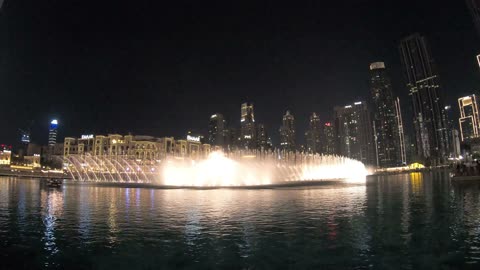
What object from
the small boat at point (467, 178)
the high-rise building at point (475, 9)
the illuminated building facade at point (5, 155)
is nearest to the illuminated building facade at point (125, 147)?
the illuminated building facade at point (5, 155)

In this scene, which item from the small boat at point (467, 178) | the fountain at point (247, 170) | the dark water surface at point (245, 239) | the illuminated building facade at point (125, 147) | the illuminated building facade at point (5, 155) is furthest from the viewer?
the illuminated building facade at point (5, 155)

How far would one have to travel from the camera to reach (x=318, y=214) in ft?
70.1

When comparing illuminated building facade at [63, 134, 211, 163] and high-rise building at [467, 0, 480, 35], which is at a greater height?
high-rise building at [467, 0, 480, 35]

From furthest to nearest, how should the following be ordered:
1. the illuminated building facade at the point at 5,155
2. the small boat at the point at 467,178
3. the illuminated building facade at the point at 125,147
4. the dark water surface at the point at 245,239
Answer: the illuminated building facade at the point at 5,155 → the illuminated building facade at the point at 125,147 → the small boat at the point at 467,178 → the dark water surface at the point at 245,239

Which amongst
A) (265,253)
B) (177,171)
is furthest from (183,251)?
(177,171)

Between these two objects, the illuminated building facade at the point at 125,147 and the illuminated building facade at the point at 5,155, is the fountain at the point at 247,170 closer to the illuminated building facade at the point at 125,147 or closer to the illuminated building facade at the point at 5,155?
the illuminated building facade at the point at 125,147

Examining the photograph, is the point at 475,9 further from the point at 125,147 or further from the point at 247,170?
the point at 125,147

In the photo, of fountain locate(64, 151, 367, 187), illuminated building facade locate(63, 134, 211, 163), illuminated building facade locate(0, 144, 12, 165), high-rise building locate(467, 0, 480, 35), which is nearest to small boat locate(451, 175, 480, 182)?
fountain locate(64, 151, 367, 187)

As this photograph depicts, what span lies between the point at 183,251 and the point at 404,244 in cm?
850

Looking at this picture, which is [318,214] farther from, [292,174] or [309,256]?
[292,174]

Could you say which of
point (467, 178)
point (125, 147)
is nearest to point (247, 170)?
point (467, 178)

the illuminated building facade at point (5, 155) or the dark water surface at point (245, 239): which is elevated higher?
the illuminated building facade at point (5, 155)

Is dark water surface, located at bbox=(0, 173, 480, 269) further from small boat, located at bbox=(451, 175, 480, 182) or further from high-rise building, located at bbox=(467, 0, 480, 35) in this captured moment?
small boat, located at bbox=(451, 175, 480, 182)

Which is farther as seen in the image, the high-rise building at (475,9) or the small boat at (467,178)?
the small boat at (467,178)
